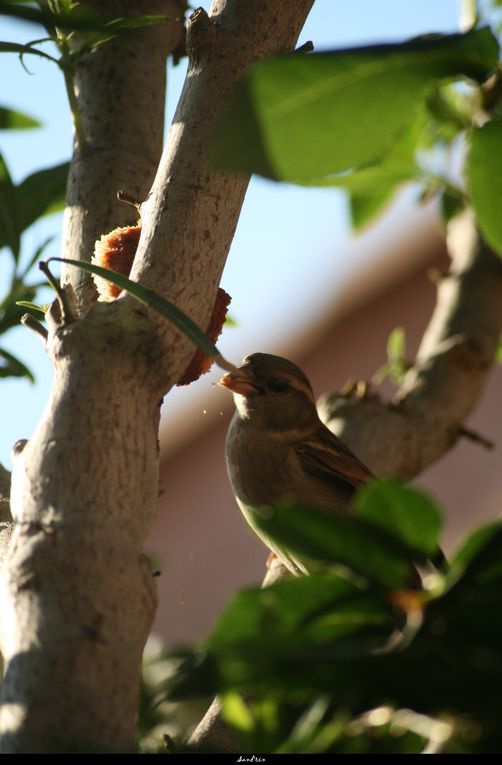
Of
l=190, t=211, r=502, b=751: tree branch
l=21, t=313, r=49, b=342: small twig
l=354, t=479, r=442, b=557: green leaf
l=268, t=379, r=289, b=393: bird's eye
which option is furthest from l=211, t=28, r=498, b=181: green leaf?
l=268, t=379, r=289, b=393: bird's eye

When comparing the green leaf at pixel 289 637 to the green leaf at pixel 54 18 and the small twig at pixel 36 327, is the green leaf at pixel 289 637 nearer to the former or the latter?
the green leaf at pixel 54 18

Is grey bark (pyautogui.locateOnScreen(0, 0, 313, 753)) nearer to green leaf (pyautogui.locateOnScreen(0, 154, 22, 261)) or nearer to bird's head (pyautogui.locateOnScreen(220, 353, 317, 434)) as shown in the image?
green leaf (pyautogui.locateOnScreen(0, 154, 22, 261))

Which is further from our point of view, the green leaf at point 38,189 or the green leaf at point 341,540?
the green leaf at point 38,189

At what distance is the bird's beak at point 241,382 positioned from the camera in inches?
110

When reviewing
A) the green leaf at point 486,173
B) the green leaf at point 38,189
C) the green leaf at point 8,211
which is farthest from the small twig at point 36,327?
the green leaf at point 38,189

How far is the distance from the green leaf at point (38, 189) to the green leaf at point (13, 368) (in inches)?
13.4

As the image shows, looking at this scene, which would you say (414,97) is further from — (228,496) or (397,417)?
(228,496)

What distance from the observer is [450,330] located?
281cm

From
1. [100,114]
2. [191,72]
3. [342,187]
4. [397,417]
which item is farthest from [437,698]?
[397,417]

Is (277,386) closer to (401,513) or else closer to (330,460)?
(330,460)

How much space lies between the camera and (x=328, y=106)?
2.55 ft

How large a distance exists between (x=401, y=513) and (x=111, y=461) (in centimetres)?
46

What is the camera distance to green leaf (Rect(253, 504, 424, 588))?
72 cm

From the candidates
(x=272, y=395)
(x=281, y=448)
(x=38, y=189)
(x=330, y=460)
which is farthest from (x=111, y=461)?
(x=272, y=395)
